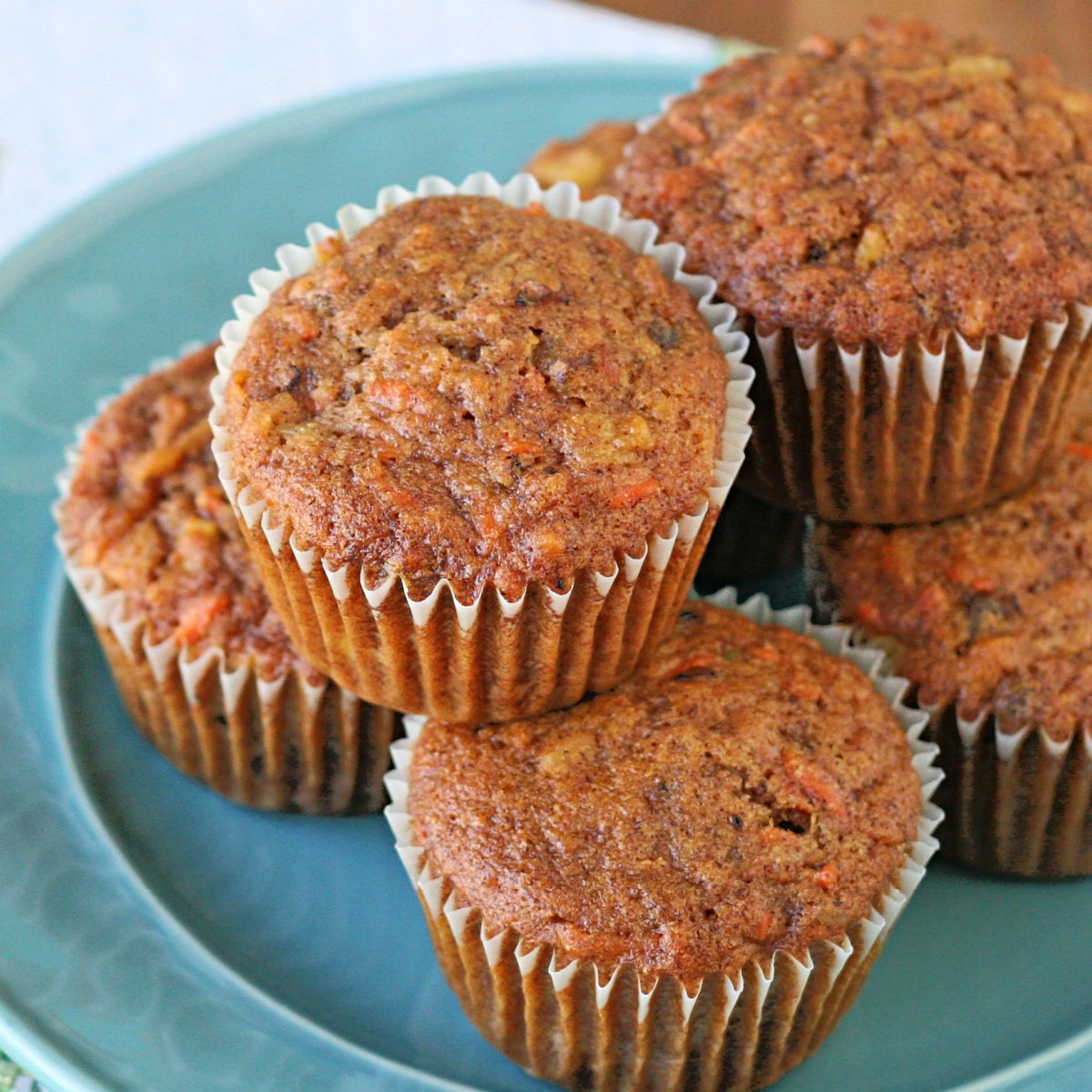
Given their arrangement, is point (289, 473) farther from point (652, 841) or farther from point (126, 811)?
point (126, 811)

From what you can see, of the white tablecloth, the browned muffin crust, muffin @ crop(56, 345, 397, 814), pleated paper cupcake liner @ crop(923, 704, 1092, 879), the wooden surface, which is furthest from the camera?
the wooden surface

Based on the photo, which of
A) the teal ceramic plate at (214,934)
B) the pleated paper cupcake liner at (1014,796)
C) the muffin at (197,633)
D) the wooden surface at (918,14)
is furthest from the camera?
the wooden surface at (918,14)

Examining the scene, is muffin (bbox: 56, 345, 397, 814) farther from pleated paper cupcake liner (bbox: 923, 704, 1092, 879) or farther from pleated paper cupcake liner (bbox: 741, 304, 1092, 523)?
pleated paper cupcake liner (bbox: 923, 704, 1092, 879)

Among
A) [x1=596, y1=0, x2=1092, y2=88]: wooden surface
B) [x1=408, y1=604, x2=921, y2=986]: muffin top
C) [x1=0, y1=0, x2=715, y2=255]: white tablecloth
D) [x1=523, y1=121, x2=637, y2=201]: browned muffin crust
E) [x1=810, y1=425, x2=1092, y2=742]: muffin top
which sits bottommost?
[x1=408, y1=604, x2=921, y2=986]: muffin top

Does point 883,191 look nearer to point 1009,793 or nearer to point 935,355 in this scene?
point 935,355

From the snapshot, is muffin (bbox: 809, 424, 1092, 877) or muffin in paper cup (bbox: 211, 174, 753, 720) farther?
muffin (bbox: 809, 424, 1092, 877)

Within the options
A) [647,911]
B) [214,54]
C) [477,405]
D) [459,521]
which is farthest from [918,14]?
[647,911]

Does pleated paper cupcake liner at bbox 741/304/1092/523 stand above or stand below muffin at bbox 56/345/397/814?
above

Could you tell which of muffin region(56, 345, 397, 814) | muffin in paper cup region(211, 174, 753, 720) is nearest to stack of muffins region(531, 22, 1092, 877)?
muffin in paper cup region(211, 174, 753, 720)

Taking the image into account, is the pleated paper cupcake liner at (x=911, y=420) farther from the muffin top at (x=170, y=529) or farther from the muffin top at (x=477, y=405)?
the muffin top at (x=170, y=529)

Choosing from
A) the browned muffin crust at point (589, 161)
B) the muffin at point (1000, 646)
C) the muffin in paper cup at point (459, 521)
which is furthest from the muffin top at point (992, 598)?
the browned muffin crust at point (589, 161)
